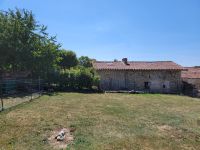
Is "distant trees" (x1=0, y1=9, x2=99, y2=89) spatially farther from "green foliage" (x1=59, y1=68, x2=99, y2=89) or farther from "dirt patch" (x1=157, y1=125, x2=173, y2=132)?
"dirt patch" (x1=157, y1=125, x2=173, y2=132)

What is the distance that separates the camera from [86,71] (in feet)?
98.9

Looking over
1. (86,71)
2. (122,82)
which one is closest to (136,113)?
(86,71)

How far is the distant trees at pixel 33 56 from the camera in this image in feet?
93.2

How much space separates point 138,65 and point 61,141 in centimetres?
2635

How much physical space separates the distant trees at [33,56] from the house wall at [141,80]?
3062 mm

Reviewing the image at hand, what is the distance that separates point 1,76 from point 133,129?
18596 millimetres

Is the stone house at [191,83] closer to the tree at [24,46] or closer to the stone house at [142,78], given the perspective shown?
the stone house at [142,78]

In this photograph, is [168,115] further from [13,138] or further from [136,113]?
[13,138]

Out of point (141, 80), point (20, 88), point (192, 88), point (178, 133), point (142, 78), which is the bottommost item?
point (178, 133)

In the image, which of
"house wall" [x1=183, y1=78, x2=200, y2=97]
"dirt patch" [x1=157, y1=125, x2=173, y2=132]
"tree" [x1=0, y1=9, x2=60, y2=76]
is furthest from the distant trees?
"dirt patch" [x1=157, y1=125, x2=173, y2=132]

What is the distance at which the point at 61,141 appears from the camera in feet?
31.4

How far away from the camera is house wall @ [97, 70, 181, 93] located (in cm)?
3322

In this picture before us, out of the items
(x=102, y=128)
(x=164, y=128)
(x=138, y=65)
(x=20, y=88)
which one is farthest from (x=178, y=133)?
(x=138, y=65)

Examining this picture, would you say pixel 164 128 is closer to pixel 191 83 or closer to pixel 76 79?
pixel 76 79
